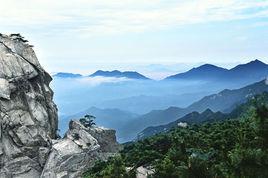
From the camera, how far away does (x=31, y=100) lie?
299ft

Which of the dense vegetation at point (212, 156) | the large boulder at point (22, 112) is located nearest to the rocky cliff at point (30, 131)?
the large boulder at point (22, 112)

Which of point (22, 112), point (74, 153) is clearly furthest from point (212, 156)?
point (22, 112)

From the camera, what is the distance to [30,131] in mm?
88188

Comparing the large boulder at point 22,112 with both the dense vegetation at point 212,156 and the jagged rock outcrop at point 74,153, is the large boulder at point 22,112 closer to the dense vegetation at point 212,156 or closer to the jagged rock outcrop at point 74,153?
the jagged rock outcrop at point 74,153

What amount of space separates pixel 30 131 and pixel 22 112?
3.83 m

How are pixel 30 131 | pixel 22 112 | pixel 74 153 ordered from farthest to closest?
pixel 22 112, pixel 30 131, pixel 74 153

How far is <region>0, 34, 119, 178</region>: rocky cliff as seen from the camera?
3383 inches

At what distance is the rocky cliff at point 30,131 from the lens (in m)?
85.9

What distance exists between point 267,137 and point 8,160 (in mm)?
55879

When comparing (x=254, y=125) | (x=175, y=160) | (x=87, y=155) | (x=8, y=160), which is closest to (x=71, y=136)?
(x=87, y=155)

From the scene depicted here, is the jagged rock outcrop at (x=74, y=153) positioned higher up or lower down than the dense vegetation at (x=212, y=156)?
lower down

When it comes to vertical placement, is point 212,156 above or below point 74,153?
above

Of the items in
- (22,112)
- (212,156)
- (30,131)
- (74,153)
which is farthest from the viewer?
(22,112)

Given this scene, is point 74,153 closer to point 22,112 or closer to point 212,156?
point 22,112
